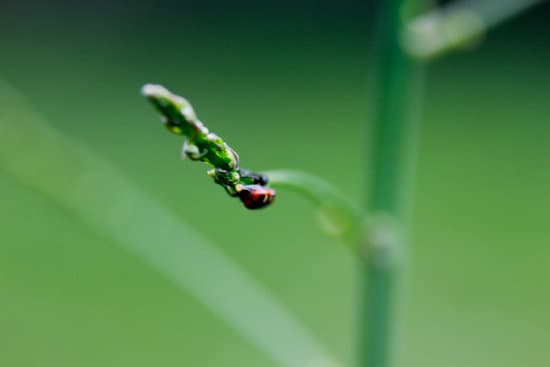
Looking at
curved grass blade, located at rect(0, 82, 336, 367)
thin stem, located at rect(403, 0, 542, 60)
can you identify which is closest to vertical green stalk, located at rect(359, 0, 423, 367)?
thin stem, located at rect(403, 0, 542, 60)

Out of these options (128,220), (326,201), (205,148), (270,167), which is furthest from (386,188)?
(270,167)

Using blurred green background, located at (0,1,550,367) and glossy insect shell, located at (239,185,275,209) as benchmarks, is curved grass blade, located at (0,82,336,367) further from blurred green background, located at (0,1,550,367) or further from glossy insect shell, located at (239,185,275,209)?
glossy insect shell, located at (239,185,275,209)

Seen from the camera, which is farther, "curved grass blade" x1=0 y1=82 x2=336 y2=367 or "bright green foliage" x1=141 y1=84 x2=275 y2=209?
"curved grass blade" x1=0 y1=82 x2=336 y2=367

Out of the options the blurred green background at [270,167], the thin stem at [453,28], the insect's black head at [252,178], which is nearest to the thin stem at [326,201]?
the insect's black head at [252,178]

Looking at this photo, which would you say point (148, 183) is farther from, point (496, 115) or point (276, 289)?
point (496, 115)

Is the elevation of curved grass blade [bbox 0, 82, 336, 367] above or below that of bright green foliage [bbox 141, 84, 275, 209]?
above

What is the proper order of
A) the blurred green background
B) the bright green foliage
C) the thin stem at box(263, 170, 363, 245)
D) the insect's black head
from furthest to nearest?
the blurred green background
the thin stem at box(263, 170, 363, 245)
the insect's black head
the bright green foliage
